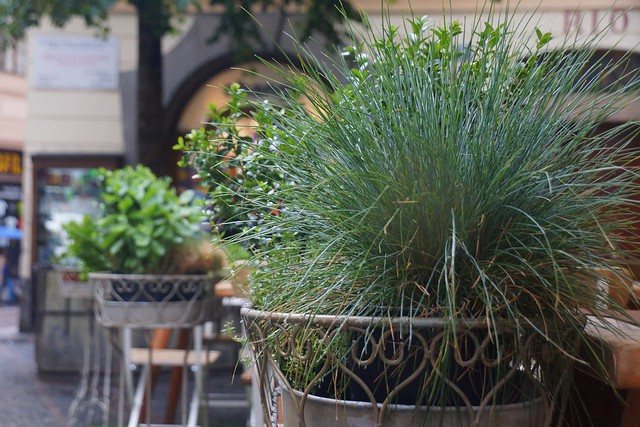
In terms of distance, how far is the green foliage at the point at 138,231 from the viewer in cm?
374

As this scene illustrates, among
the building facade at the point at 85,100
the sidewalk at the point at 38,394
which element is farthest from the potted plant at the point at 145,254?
the building facade at the point at 85,100

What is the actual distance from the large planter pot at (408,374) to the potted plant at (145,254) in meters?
2.16

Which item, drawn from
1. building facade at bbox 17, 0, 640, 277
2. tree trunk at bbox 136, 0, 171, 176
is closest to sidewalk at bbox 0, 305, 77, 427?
building facade at bbox 17, 0, 640, 277

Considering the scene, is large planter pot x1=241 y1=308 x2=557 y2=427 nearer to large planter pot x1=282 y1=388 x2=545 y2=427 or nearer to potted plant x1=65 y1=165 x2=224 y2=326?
large planter pot x1=282 y1=388 x2=545 y2=427

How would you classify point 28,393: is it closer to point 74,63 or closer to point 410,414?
point 74,63

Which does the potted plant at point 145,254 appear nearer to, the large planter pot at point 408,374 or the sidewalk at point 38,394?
the sidewalk at point 38,394

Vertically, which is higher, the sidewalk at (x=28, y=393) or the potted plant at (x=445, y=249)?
the potted plant at (x=445, y=249)

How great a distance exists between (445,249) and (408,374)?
7.6 inches

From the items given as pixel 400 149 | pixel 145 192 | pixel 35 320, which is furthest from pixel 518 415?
pixel 35 320

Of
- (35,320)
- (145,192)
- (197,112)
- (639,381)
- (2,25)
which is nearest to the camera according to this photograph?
(639,381)

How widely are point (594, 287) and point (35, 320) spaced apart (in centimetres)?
641

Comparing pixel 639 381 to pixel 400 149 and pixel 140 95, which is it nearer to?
pixel 400 149

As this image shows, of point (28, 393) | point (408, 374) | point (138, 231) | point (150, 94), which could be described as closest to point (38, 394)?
point (28, 393)

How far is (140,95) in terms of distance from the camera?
7.26 meters
